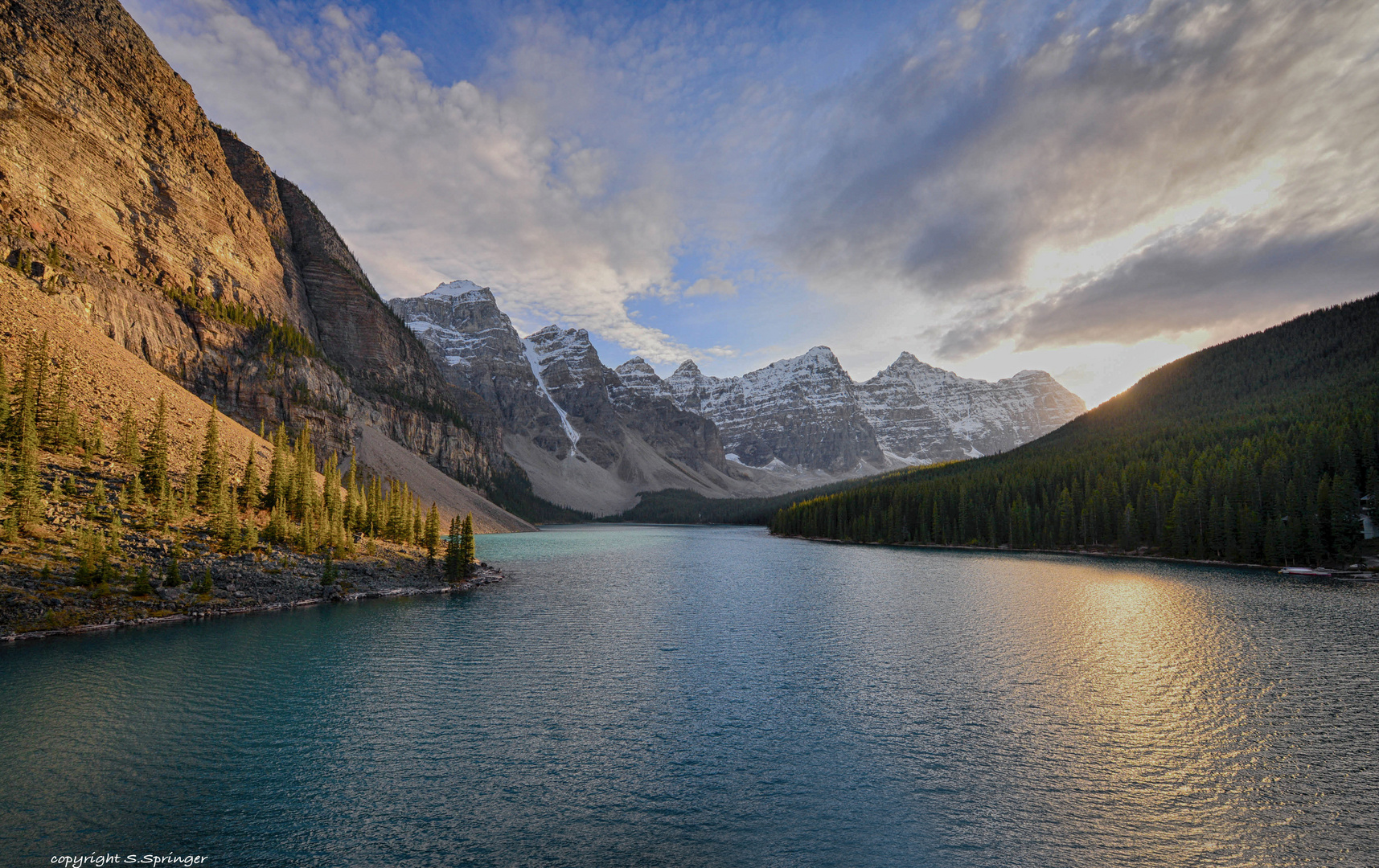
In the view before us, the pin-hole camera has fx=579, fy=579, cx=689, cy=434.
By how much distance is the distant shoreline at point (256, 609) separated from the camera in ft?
106

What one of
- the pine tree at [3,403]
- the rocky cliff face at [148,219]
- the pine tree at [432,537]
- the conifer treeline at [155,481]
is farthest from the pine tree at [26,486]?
the rocky cliff face at [148,219]

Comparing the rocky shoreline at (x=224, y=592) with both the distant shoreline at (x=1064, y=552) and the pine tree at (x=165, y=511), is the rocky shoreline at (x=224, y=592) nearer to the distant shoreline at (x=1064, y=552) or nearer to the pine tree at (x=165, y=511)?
the pine tree at (x=165, y=511)

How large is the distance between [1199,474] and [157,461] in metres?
124

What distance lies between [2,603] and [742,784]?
41.9 m

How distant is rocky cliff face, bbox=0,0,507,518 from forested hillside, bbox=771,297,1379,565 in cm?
12841

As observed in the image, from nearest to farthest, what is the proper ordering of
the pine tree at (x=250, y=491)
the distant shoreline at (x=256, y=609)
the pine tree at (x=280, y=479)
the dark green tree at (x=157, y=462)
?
the distant shoreline at (x=256, y=609) → the dark green tree at (x=157, y=462) → the pine tree at (x=250, y=491) → the pine tree at (x=280, y=479)

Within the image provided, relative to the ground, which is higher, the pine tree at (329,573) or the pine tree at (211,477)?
the pine tree at (211,477)

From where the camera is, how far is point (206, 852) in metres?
13.4

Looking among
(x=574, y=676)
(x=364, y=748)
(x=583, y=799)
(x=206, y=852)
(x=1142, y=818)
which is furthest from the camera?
(x=574, y=676)

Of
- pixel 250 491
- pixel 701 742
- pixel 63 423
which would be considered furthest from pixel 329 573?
pixel 701 742

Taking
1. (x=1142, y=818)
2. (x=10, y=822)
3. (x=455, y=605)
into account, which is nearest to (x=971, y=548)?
(x=455, y=605)

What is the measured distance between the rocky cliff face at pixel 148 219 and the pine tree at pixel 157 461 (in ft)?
136

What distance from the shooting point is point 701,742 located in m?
20.6

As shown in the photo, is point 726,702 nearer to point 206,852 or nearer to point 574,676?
point 574,676
